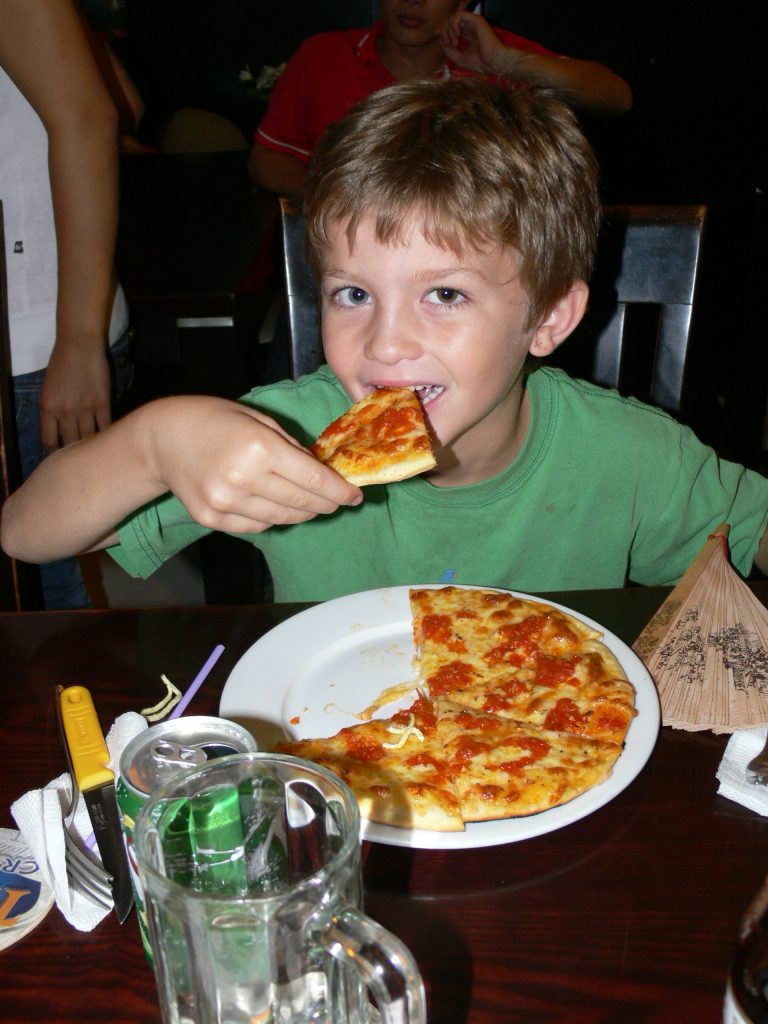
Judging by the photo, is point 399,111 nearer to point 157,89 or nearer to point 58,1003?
point 58,1003

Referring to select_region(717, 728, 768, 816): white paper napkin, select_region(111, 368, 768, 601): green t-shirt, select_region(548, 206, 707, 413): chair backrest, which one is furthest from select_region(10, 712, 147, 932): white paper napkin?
select_region(548, 206, 707, 413): chair backrest

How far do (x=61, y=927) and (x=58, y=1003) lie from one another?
9 centimetres

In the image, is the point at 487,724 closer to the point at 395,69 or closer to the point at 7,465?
the point at 7,465

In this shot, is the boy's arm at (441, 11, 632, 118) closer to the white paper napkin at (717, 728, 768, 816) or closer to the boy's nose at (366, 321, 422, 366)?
the boy's nose at (366, 321, 422, 366)

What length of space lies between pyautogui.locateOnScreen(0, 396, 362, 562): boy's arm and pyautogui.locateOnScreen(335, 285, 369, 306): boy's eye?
1.25 ft

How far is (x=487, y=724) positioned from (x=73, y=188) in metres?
1.64

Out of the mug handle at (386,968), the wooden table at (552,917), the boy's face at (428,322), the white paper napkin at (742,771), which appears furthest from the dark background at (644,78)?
the mug handle at (386,968)

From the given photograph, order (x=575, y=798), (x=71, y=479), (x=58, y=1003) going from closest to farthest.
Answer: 1. (x=58, y=1003)
2. (x=575, y=798)
3. (x=71, y=479)

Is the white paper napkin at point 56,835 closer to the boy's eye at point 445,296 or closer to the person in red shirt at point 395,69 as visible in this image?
the boy's eye at point 445,296

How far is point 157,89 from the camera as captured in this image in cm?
705

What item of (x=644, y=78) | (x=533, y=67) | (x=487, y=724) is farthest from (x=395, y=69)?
(x=487, y=724)

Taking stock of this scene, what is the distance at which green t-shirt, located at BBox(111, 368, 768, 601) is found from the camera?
6.38 feet

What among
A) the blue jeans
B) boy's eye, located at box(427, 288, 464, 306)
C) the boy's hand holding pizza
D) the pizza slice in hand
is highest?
boy's eye, located at box(427, 288, 464, 306)

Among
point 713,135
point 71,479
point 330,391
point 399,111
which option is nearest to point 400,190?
point 399,111
